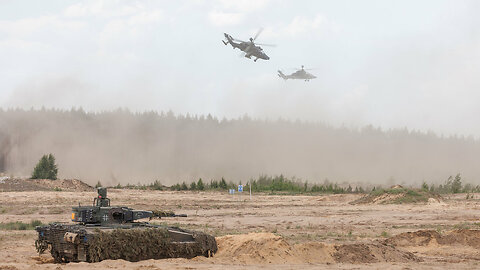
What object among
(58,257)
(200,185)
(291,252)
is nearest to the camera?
(58,257)

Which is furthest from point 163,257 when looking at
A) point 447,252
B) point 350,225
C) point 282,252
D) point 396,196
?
point 396,196

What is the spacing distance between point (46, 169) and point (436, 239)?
71.0 meters

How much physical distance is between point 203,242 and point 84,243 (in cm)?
420

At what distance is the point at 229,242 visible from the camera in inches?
948

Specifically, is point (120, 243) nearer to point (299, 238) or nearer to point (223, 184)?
point (299, 238)

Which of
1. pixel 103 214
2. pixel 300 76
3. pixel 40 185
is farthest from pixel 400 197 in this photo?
pixel 40 185

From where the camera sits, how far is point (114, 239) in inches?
798

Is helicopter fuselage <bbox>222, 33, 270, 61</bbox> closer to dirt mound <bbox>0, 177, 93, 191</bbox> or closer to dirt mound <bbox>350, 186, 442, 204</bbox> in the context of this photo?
dirt mound <bbox>350, 186, 442, 204</bbox>

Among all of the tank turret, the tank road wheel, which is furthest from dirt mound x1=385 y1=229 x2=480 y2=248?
the tank road wheel

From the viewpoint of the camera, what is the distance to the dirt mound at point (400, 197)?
58.9 m

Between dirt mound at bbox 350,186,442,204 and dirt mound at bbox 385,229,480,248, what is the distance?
96.2 feet

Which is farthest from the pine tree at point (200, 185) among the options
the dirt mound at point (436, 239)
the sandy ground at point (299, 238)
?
the dirt mound at point (436, 239)

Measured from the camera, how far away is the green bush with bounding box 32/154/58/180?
89750mm

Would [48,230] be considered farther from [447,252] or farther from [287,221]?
[287,221]
